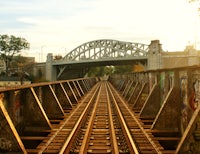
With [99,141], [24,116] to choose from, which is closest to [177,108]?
[99,141]

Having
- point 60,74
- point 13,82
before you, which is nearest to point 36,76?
point 60,74

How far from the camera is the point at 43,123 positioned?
1048cm

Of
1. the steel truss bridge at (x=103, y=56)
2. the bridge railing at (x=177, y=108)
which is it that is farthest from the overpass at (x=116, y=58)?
the bridge railing at (x=177, y=108)

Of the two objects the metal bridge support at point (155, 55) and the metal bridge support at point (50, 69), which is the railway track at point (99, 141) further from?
the metal bridge support at point (50, 69)

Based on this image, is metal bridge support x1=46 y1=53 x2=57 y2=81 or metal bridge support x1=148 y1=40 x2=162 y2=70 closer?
metal bridge support x1=148 y1=40 x2=162 y2=70

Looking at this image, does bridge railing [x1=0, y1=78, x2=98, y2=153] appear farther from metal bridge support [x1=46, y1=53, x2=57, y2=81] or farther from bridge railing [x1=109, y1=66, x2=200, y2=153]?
metal bridge support [x1=46, y1=53, x2=57, y2=81]

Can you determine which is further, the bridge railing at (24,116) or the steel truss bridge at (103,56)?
the steel truss bridge at (103,56)

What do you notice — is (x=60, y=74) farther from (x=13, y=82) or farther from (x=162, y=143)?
(x=162, y=143)

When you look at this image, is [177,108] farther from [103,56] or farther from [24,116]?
[103,56]

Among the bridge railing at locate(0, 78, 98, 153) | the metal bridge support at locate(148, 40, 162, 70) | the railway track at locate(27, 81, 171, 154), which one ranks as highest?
the metal bridge support at locate(148, 40, 162, 70)

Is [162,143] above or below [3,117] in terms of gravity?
below

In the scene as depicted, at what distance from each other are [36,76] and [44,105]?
345 ft

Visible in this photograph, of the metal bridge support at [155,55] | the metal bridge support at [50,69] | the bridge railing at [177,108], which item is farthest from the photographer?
the metal bridge support at [50,69]

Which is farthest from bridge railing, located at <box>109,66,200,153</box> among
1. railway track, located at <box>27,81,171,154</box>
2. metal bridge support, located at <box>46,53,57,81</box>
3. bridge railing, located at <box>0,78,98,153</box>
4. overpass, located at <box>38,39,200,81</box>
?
metal bridge support, located at <box>46,53,57,81</box>
